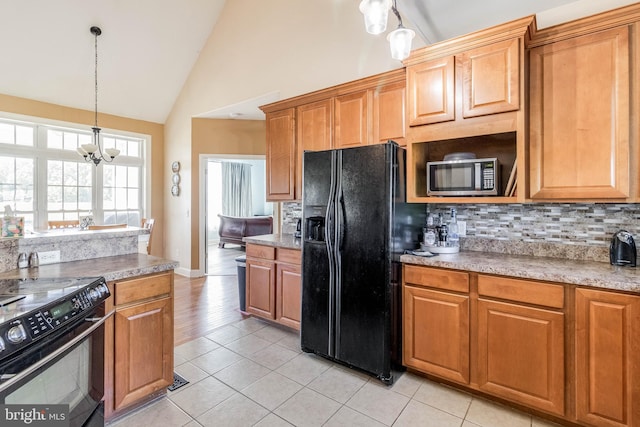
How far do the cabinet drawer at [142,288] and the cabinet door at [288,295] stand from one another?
1198 millimetres

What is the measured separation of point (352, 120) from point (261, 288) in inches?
76.1

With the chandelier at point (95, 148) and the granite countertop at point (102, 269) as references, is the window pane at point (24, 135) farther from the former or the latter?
the granite countertop at point (102, 269)

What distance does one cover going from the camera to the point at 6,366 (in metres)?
1.04

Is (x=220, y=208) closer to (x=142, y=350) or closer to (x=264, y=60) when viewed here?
(x=264, y=60)

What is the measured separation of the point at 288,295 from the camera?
301cm

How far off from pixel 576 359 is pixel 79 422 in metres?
2.52

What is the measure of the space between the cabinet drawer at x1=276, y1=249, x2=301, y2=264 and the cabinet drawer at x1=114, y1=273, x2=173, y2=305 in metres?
1.18

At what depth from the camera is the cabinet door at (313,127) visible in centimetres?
313

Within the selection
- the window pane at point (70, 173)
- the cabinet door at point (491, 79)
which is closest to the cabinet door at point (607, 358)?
the cabinet door at point (491, 79)

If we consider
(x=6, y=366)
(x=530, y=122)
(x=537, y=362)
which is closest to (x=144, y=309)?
(x=6, y=366)

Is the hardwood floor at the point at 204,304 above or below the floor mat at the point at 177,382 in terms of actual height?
above

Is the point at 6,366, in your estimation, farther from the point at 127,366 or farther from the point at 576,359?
the point at 576,359

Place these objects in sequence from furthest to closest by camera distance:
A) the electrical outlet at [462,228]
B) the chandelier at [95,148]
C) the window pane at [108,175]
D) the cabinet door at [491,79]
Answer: the window pane at [108,175] → the chandelier at [95,148] → the electrical outlet at [462,228] → the cabinet door at [491,79]

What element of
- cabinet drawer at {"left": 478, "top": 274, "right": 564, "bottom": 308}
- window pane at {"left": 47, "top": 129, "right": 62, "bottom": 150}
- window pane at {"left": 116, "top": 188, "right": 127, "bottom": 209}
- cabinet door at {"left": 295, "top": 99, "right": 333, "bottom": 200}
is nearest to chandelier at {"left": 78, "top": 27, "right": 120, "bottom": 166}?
window pane at {"left": 47, "top": 129, "right": 62, "bottom": 150}
